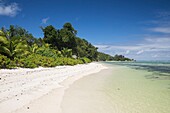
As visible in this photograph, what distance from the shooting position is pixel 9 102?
18.7 ft

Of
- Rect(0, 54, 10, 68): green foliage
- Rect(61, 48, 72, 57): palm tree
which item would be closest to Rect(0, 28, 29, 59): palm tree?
Rect(0, 54, 10, 68): green foliage

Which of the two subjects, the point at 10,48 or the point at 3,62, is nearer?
the point at 3,62

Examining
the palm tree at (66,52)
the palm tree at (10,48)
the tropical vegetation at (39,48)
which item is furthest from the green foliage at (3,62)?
the palm tree at (66,52)

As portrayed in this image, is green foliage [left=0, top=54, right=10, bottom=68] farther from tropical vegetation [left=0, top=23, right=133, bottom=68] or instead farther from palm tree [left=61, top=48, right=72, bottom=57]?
palm tree [left=61, top=48, right=72, bottom=57]

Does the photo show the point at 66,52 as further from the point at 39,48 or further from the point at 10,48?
the point at 10,48

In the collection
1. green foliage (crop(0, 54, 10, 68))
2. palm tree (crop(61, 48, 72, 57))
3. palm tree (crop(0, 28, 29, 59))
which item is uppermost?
palm tree (crop(61, 48, 72, 57))

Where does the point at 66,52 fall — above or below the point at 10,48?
above

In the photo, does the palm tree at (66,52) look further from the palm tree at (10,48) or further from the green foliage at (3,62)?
the green foliage at (3,62)

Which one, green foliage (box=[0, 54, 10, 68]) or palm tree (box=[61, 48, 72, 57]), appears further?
palm tree (box=[61, 48, 72, 57])

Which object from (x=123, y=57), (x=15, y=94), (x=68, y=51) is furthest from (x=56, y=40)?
(x=123, y=57)

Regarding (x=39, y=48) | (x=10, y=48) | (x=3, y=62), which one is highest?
(x=39, y=48)

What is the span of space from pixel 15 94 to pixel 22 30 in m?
38.6

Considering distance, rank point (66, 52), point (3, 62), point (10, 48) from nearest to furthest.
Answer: point (3, 62) < point (10, 48) < point (66, 52)

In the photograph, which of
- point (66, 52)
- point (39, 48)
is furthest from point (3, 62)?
point (66, 52)
